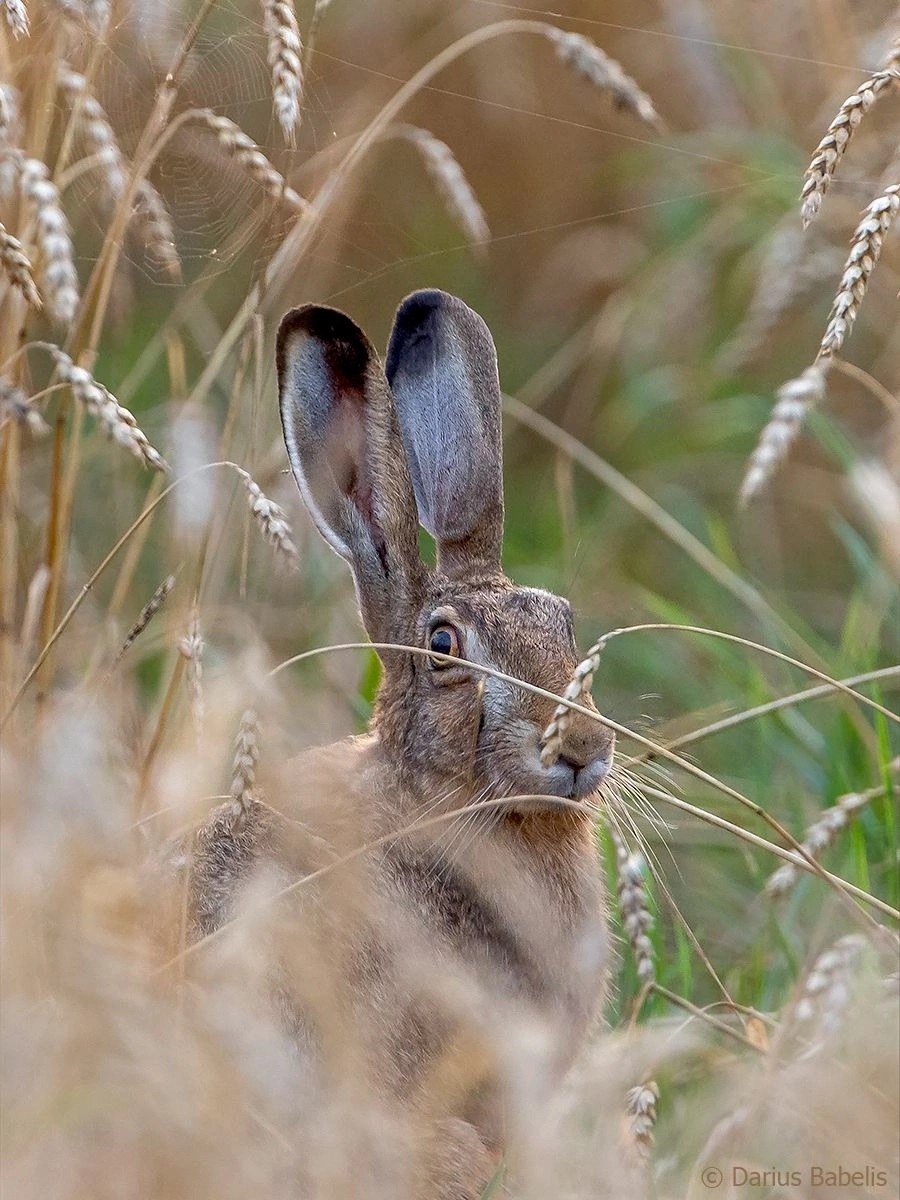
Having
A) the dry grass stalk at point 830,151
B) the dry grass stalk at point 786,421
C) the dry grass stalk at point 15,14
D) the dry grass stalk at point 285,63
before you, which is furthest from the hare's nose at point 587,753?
the dry grass stalk at point 15,14

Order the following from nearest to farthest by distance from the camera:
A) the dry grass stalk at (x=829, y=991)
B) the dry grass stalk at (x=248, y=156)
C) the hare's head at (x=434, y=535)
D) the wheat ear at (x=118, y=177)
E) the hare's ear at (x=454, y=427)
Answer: the dry grass stalk at (x=829, y=991)
the dry grass stalk at (x=248, y=156)
the wheat ear at (x=118, y=177)
the hare's head at (x=434, y=535)
the hare's ear at (x=454, y=427)

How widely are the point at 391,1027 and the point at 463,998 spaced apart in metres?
0.56

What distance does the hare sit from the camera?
332 centimetres

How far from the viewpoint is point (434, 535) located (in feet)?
14.8

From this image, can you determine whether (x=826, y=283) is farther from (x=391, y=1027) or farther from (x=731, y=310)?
(x=391, y=1027)

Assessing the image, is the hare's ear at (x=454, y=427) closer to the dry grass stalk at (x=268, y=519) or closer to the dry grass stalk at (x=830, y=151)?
→ the dry grass stalk at (x=268, y=519)

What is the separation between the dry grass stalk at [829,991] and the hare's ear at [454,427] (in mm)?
1762

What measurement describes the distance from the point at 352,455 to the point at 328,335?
0.38 metres

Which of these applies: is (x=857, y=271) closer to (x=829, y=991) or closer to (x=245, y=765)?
(x=829, y=991)

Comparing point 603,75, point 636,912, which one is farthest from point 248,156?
point 636,912

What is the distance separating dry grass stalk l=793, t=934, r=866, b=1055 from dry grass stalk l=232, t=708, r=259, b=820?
1.02 m

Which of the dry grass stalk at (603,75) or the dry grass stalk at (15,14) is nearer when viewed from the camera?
the dry grass stalk at (15,14)

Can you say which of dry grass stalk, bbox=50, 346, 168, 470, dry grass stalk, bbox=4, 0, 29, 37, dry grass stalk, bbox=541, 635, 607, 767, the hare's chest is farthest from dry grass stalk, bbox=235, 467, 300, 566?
the hare's chest

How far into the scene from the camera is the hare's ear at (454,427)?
14.6 feet
